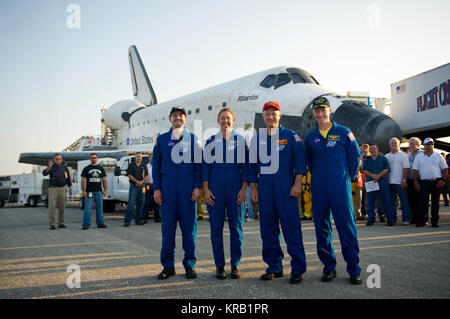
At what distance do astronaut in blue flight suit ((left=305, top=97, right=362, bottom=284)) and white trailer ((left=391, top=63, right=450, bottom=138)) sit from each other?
919 cm

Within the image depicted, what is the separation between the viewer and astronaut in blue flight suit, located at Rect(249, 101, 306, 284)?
374 cm

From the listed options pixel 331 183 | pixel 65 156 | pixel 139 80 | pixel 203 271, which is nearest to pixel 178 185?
pixel 203 271

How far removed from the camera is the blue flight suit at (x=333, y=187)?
365cm

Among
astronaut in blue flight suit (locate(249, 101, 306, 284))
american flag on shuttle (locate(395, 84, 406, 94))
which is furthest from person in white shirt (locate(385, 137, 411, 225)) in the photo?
american flag on shuttle (locate(395, 84, 406, 94))

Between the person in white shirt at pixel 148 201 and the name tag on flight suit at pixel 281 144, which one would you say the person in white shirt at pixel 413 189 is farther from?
the person in white shirt at pixel 148 201

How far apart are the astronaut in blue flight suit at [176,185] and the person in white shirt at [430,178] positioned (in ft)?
18.6

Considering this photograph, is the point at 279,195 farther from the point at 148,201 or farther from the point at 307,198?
the point at 148,201

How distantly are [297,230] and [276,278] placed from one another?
0.56m

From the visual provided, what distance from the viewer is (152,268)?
4.20 metres

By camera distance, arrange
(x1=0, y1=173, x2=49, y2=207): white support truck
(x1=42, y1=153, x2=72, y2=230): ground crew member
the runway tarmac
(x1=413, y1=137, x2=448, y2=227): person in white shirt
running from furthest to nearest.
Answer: (x1=0, y1=173, x2=49, y2=207): white support truck → (x1=42, y1=153, x2=72, y2=230): ground crew member → (x1=413, y1=137, x2=448, y2=227): person in white shirt → the runway tarmac

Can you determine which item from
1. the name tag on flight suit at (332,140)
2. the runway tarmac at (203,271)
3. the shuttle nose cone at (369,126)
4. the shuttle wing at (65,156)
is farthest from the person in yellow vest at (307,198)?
the shuttle wing at (65,156)

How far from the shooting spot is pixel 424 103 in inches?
467

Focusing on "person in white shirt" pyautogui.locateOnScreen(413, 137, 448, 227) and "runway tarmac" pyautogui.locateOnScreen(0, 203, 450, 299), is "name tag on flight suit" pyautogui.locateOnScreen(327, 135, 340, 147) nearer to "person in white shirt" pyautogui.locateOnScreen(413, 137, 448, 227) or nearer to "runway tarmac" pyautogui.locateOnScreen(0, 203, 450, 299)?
"runway tarmac" pyautogui.locateOnScreen(0, 203, 450, 299)
